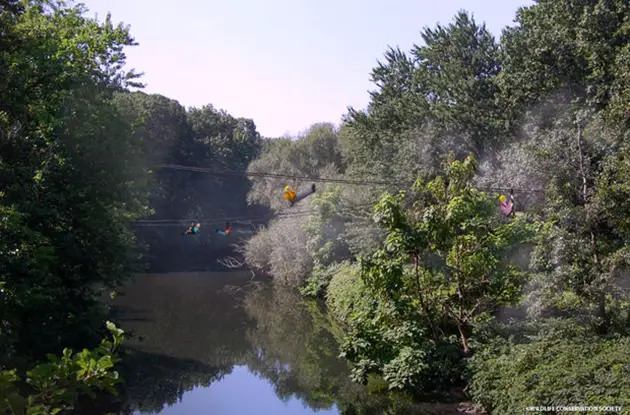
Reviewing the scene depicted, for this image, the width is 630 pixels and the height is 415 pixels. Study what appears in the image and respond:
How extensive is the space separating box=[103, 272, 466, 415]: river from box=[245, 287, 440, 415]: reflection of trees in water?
0.10 ft

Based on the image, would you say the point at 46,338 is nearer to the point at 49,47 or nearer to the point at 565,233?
the point at 49,47

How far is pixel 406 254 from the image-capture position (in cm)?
1521

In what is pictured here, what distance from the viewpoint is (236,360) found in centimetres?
2195

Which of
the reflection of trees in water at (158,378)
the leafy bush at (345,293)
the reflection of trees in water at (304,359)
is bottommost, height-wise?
the reflection of trees in water at (158,378)

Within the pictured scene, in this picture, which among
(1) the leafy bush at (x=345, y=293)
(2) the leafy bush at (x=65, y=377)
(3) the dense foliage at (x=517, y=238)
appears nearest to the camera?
(2) the leafy bush at (x=65, y=377)

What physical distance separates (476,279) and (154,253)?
1512 inches

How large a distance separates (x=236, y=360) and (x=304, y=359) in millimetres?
2519

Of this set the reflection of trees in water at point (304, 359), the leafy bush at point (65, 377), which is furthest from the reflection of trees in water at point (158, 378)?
the leafy bush at point (65, 377)

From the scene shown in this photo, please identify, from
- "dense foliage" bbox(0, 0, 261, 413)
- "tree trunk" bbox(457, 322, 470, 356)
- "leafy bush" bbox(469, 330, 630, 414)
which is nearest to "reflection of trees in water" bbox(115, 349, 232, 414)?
"dense foliage" bbox(0, 0, 261, 413)

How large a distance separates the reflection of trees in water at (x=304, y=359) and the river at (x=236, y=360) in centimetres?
3

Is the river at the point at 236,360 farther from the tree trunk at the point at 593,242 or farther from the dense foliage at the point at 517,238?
the tree trunk at the point at 593,242

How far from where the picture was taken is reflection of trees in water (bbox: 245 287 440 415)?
1584 cm

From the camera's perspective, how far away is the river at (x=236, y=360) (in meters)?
16.1

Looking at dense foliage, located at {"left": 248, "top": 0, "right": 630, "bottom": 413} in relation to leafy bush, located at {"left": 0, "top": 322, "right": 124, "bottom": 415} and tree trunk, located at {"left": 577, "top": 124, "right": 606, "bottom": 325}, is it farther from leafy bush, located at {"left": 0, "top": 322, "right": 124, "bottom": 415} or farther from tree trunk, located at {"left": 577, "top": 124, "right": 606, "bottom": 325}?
leafy bush, located at {"left": 0, "top": 322, "right": 124, "bottom": 415}
